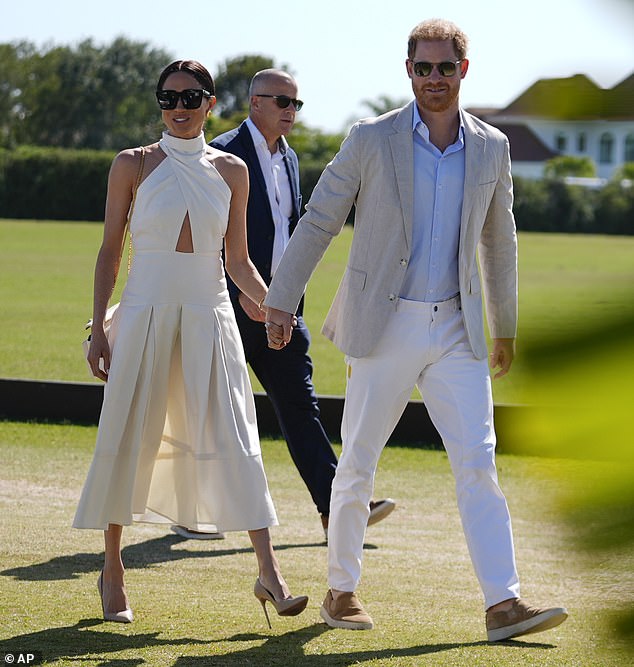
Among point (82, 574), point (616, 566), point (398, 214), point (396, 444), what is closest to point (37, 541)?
point (82, 574)

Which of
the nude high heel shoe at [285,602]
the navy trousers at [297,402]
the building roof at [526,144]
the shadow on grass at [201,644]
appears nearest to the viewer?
the building roof at [526,144]

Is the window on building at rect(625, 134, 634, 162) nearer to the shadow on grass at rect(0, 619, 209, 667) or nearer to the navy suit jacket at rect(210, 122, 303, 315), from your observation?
the shadow on grass at rect(0, 619, 209, 667)

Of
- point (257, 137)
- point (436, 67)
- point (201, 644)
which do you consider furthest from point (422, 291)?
point (257, 137)

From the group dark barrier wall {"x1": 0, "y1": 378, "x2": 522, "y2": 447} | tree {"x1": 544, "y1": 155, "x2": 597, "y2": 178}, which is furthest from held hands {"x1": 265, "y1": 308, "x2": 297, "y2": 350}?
dark barrier wall {"x1": 0, "y1": 378, "x2": 522, "y2": 447}

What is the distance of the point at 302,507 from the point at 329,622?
2.34 m

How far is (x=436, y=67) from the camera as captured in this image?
4176 millimetres

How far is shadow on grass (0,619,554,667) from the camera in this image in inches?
158

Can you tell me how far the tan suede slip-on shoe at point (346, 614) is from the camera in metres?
4.47

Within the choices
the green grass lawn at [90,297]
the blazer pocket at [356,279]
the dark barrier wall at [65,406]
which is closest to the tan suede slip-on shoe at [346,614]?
the green grass lawn at [90,297]

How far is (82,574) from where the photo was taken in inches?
204

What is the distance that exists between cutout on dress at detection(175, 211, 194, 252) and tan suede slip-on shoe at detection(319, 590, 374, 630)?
1.35 metres

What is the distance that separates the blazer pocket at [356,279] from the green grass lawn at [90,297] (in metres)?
0.58

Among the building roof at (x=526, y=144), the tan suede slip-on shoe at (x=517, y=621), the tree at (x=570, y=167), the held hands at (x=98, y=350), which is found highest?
the building roof at (x=526, y=144)

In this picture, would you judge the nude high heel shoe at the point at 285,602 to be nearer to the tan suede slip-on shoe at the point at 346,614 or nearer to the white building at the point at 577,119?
the tan suede slip-on shoe at the point at 346,614
